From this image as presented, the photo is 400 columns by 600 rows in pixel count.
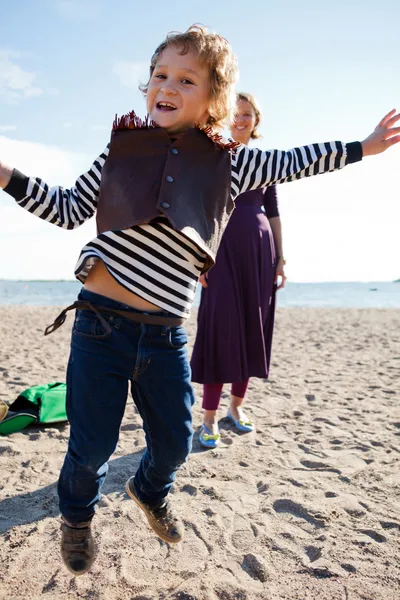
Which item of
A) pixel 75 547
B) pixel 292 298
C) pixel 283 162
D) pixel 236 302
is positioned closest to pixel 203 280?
pixel 236 302

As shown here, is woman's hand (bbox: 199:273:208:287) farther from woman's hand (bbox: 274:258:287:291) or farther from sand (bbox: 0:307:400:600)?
sand (bbox: 0:307:400:600)

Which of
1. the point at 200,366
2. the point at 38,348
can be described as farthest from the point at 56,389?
the point at 38,348

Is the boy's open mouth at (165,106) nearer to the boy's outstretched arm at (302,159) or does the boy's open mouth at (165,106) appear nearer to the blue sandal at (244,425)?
the boy's outstretched arm at (302,159)

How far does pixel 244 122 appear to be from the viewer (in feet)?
13.1

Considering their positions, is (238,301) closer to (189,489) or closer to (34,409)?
(189,489)

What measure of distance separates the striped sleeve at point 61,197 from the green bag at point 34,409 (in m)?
2.22

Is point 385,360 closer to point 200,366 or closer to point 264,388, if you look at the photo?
point 264,388

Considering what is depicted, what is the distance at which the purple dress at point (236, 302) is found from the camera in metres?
3.81

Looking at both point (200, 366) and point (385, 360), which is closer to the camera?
point (200, 366)

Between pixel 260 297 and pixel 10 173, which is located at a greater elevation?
pixel 10 173

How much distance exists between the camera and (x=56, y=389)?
176 inches

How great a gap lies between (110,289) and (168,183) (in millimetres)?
477

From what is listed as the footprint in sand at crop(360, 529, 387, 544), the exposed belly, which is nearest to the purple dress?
the footprint in sand at crop(360, 529, 387, 544)

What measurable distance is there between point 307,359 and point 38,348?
4.51m
